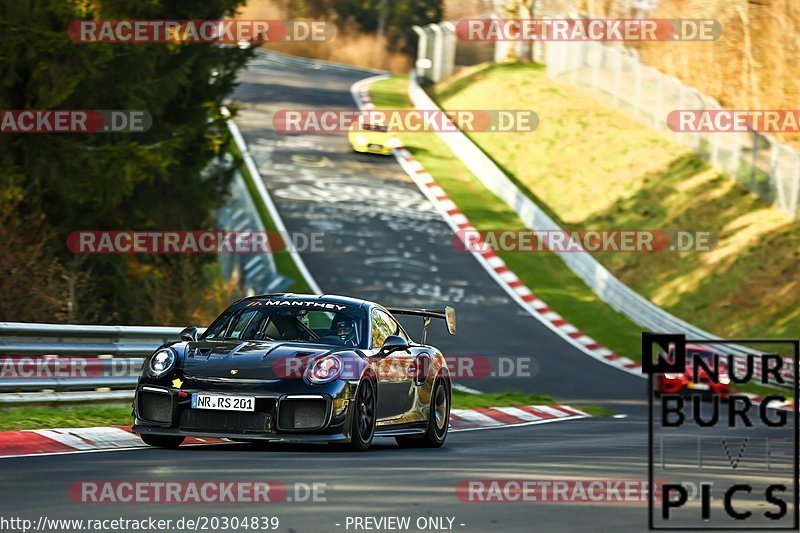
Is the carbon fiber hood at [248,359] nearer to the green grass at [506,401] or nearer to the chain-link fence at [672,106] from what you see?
the green grass at [506,401]

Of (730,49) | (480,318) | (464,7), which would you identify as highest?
(464,7)

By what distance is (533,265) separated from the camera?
3766 centimetres

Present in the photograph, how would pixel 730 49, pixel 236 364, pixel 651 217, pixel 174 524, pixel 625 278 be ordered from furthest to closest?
pixel 730 49 → pixel 651 217 → pixel 625 278 → pixel 236 364 → pixel 174 524

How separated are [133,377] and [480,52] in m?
56.4

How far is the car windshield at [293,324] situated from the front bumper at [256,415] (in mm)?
1062

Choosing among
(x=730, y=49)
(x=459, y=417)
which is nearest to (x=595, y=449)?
(x=459, y=417)

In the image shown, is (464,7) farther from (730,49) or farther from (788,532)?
(788,532)

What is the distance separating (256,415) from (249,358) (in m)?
0.55

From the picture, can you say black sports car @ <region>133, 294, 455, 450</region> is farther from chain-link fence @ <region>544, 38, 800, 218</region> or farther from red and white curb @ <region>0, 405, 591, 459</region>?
chain-link fence @ <region>544, 38, 800, 218</region>

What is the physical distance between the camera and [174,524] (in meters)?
6.74

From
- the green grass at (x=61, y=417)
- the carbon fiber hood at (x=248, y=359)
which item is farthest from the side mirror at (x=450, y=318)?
the green grass at (x=61, y=417)

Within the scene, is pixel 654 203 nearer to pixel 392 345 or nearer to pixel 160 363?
pixel 392 345

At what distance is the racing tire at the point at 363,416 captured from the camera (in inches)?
428

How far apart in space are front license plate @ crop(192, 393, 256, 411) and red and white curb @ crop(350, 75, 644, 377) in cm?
1860
